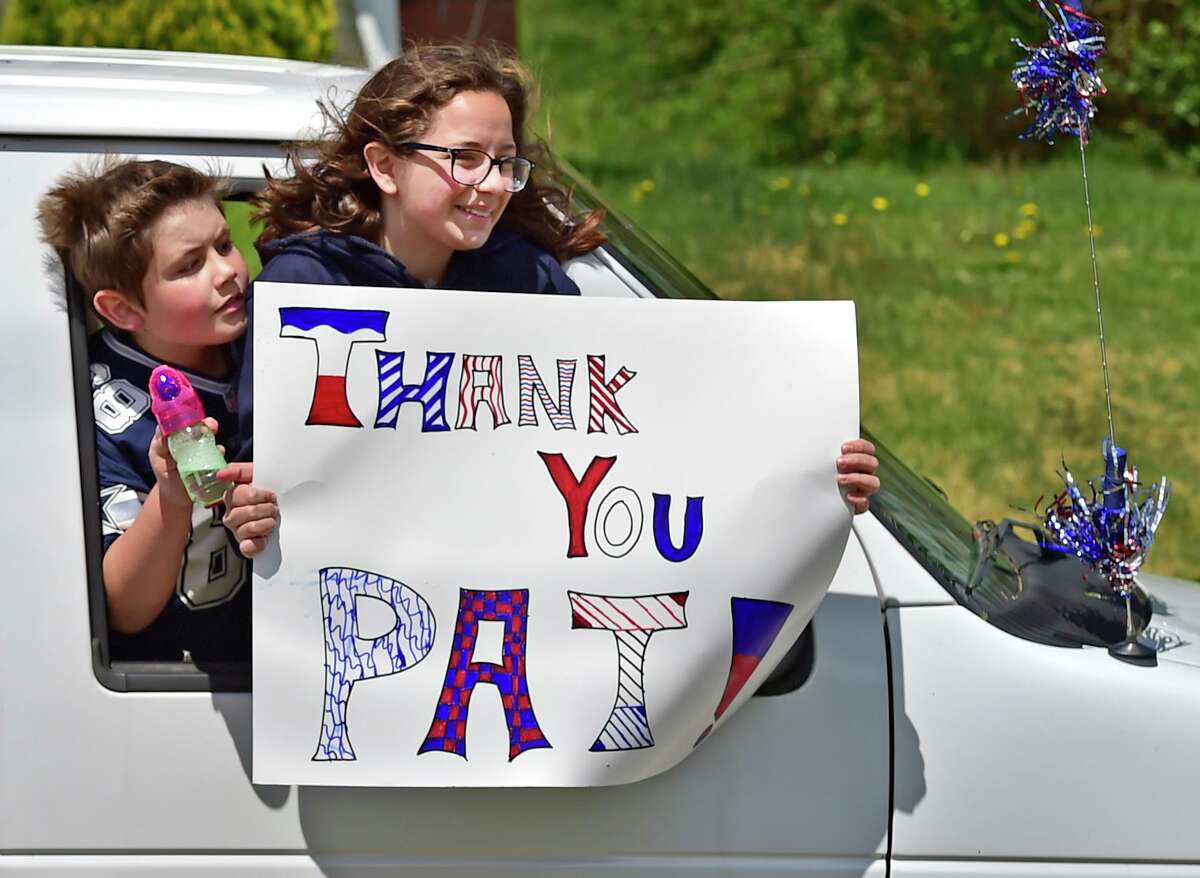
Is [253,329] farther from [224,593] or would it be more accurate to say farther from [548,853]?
[548,853]

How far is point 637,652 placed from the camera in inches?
85.1

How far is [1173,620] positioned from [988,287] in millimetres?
5617

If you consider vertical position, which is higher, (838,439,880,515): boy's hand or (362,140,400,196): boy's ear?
(362,140,400,196): boy's ear

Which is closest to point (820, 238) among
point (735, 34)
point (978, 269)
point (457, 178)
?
point (978, 269)

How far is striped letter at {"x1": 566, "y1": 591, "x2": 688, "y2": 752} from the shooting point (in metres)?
2.15

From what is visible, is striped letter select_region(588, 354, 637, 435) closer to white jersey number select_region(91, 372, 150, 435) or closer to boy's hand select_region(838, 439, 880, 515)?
boy's hand select_region(838, 439, 880, 515)

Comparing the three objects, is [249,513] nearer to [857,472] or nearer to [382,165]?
[382,165]

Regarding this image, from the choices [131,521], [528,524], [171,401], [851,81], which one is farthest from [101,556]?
[851,81]

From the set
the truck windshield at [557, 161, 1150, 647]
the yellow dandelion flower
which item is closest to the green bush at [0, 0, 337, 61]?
the yellow dandelion flower

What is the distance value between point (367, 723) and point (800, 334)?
801 millimetres

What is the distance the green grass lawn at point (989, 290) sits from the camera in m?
6.23

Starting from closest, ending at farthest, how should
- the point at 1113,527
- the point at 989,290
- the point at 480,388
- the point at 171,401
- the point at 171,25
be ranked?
1. the point at 171,401
2. the point at 480,388
3. the point at 1113,527
4. the point at 171,25
5. the point at 989,290

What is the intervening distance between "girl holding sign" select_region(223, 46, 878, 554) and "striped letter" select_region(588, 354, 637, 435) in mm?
249

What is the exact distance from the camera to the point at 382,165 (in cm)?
236
